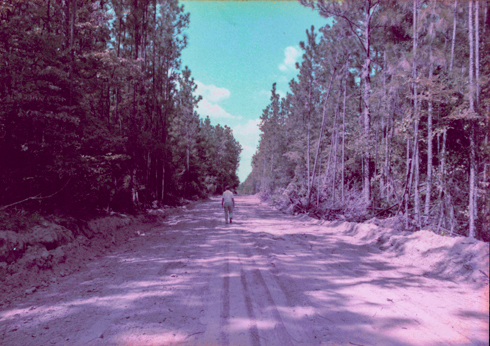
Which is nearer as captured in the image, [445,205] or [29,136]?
[29,136]

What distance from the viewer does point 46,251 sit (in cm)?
584

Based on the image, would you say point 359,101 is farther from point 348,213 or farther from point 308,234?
point 308,234

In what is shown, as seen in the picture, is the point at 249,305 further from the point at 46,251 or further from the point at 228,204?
the point at 228,204

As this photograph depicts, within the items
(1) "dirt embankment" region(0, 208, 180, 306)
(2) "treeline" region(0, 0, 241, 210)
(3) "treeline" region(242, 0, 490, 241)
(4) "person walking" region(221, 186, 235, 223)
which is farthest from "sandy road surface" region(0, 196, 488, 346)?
(4) "person walking" region(221, 186, 235, 223)

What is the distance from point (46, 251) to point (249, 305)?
5007mm

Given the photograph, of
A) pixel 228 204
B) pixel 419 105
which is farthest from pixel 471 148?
pixel 228 204

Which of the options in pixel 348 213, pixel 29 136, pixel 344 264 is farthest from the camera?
pixel 348 213

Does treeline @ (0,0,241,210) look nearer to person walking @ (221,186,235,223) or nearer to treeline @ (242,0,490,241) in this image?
person walking @ (221,186,235,223)

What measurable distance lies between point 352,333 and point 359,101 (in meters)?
25.8

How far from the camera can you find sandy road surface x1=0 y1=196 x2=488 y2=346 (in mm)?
3070

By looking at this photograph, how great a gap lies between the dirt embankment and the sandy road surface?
1.46 feet

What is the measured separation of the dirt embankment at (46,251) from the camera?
15.8ft

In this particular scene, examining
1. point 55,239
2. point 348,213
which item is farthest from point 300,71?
point 55,239

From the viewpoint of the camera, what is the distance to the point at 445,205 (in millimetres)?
11586
